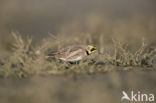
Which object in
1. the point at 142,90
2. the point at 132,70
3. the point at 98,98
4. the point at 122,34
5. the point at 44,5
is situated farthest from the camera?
the point at 44,5

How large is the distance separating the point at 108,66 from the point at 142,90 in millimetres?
1366

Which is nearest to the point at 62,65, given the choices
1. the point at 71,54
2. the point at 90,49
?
the point at 71,54

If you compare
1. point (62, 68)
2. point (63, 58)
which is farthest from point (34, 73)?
point (63, 58)

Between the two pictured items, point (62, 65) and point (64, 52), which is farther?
point (64, 52)

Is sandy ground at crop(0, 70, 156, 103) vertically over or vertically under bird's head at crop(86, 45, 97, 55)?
under

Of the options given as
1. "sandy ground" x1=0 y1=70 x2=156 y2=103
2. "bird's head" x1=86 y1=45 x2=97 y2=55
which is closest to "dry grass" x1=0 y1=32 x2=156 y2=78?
"bird's head" x1=86 y1=45 x2=97 y2=55

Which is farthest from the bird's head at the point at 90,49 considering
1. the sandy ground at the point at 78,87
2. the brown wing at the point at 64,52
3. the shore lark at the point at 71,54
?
the sandy ground at the point at 78,87

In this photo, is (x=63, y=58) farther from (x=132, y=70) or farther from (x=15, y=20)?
(x=15, y=20)

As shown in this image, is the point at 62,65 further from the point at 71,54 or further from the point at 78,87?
the point at 78,87

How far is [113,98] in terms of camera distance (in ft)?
17.7

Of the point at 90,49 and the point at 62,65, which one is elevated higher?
the point at 90,49

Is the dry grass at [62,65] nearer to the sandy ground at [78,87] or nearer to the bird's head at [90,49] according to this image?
the bird's head at [90,49]

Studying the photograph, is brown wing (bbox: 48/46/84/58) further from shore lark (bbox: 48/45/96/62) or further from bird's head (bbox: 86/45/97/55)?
bird's head (bbox: 86/45/97/55)

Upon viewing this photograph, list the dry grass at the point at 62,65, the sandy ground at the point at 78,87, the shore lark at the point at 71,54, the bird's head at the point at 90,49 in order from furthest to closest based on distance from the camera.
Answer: the bird's head at the point at 90,49 < the shore lark at the point at 71,54 < the dry grass at the point at 62,65 < the sandy ground at the point at 78,87
